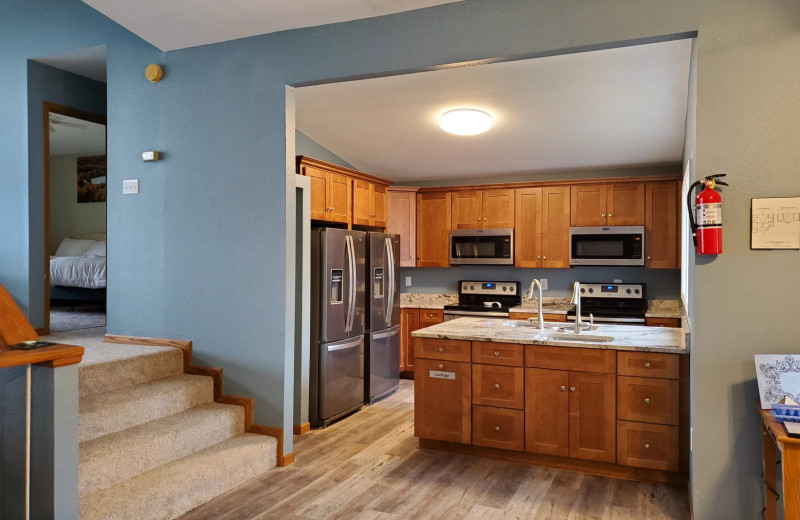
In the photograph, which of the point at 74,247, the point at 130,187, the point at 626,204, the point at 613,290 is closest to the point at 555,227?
the point at 626,204

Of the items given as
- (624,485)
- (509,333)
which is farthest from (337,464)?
(624,485)

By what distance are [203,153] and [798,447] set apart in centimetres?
365

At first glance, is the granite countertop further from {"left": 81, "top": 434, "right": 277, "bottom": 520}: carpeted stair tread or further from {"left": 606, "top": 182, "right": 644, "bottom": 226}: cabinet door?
{"left": 606, "top": 182, "right": 644, "bottom": 226}: cabinet door

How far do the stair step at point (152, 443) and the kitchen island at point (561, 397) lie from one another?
4.31ft

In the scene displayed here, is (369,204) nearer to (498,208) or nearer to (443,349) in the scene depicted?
(498,208)

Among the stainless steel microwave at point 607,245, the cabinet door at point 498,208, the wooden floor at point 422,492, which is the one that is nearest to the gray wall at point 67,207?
the cabinet door at point 498,208

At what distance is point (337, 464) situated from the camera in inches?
149

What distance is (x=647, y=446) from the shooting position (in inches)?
134

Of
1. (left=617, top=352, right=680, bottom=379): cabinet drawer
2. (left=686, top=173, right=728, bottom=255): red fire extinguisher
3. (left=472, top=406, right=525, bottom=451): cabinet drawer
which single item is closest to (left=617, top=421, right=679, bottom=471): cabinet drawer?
(left=617, top=352, right=680, bottom=379): cabinet drawer

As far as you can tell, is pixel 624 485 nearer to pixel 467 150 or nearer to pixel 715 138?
pixel 715 138

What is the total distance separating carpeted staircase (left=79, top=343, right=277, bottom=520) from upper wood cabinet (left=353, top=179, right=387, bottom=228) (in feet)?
8.08

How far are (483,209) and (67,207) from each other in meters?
6.98

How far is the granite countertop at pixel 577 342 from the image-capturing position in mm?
3434

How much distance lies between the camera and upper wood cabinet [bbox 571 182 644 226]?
5.77m
